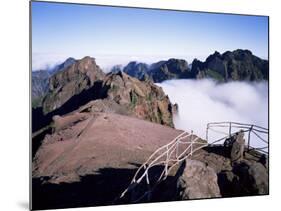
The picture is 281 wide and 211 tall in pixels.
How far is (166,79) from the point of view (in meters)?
5.68

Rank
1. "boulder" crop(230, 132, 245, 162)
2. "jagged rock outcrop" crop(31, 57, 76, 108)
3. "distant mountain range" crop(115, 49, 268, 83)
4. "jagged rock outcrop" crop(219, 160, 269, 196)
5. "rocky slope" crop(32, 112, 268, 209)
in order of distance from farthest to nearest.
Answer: "boulder" crop(230, 132, 245, 162)
"jagged rock outcrop" crop(219, 160, 269, 196)
"distant mountain range" crop(115, 49, 268, 83)
"rocky slope" crop(32, 112, 268, 209)
"jagged rock outcrop" crop(31, 57, 76, 108)

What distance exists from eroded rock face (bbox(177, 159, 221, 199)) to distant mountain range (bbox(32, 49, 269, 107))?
0.95 metres

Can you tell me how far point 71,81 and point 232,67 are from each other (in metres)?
1.82

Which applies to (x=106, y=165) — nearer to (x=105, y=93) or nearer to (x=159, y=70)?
(x=105, y=93)

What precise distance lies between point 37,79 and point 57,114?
0.41 metres

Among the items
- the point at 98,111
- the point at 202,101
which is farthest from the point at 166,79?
the point at 98,111

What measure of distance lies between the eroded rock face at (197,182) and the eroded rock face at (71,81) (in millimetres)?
1310

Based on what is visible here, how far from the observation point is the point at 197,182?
5512 millimetres

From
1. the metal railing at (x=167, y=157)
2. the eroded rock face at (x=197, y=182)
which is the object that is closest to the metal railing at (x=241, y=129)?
the metal railing at (x=167, y=157)

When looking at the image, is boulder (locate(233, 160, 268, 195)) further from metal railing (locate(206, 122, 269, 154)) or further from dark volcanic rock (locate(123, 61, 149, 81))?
dark volcanic rock (locate(123, 61, 149, 81))

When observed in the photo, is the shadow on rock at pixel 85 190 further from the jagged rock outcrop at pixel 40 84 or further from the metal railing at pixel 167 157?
the jagged rock outcrop at pixel 40 84

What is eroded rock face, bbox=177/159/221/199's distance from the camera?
546 centimetres

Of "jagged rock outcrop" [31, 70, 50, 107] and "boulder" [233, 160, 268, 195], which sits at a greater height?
"jagged rock outcrop" [31, 70, 50, 107]

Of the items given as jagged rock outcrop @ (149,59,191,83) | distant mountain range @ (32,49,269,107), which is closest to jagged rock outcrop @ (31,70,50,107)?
distant mountain range @ (32,49,269,107)
